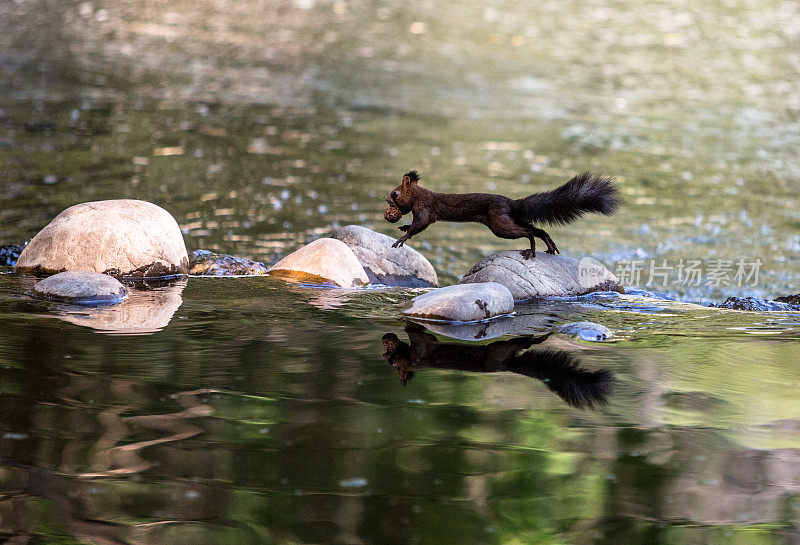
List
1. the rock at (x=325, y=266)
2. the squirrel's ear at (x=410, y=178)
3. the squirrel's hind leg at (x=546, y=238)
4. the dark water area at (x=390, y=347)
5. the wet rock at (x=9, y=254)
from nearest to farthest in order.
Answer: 1. the dark water area at (x=390, y=347)
2. the squirrel's ear at (x=410, y=178)
3. the squirrel's hind leg at (x=546, y=238)
4. the rock at (x=325, y=266)
5. the wet rock at (x=9, y=254)

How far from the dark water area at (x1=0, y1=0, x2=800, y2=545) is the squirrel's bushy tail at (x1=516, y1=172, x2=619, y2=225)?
810 mm

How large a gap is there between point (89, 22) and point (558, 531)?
78.7ft

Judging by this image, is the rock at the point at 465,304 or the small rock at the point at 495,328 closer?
the small rock at the point at 495,328

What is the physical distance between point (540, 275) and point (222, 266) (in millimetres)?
3130

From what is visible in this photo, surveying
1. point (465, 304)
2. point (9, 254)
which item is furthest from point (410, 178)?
point (9, 254)

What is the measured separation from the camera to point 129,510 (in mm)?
4371

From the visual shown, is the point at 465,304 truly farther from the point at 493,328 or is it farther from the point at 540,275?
the point at 540,275

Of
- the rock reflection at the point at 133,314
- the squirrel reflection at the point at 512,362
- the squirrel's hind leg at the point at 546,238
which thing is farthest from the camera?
the squirrel's hind leg at the point at 546,238

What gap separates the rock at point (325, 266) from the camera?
8461mm

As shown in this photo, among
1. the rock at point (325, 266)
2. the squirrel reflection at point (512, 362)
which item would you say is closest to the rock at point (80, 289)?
the rock at point (325, 266)

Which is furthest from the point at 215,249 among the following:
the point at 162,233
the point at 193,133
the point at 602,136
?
the point at 602,136

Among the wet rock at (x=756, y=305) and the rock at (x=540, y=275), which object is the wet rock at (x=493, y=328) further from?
the wet rock at (x=756, y=305)

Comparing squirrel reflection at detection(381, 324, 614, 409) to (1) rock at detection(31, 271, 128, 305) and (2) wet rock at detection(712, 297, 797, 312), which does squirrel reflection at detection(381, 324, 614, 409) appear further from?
(2) wet rock at detection(712, 297, 797, 312)

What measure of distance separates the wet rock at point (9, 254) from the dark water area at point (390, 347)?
0.89 metres
